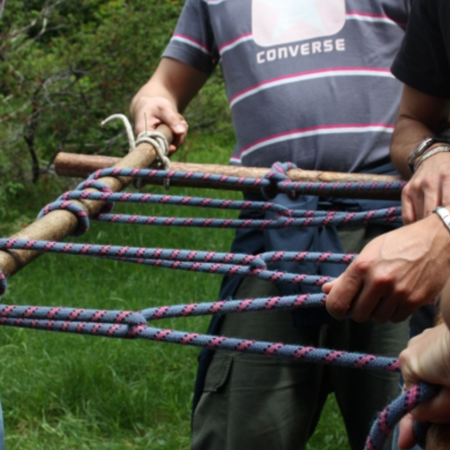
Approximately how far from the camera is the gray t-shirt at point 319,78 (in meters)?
1.61

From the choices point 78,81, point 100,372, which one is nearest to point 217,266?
point 100,372

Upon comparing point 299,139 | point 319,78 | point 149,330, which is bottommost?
point 149,330

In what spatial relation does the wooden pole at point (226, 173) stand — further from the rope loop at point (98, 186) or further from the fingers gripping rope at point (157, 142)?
the rope loop at point (98, 186)

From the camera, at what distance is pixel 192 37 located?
182 centimetres

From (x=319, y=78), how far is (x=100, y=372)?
1.55 meters

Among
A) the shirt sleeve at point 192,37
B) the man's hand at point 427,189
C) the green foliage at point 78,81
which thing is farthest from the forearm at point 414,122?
the green foliage at point 78,81

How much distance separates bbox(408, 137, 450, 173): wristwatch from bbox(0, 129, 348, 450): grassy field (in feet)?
4.61

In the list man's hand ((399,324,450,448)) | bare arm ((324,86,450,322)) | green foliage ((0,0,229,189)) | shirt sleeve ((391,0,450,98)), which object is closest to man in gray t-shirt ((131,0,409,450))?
shirt sleeve ((391,0,450,98))

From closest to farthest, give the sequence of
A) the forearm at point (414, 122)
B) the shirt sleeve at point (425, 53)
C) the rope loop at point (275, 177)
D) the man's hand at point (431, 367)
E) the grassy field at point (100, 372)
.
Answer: the man's hand at point (431, 367), the shirt sleeve at point (425, 53), the forearm at point (414, 122), the rope loop at point (275, 177), the grassy field at point (100, 372)

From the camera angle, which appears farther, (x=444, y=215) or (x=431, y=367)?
(x=444, y=215)

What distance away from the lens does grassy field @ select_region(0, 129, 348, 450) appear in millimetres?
2519

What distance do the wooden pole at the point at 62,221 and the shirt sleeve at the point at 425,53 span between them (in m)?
0.53

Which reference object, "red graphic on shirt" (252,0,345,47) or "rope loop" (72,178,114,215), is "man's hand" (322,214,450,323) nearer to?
"rope loop" (72,178,114,215)

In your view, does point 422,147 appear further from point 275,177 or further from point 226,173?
point 226,173
